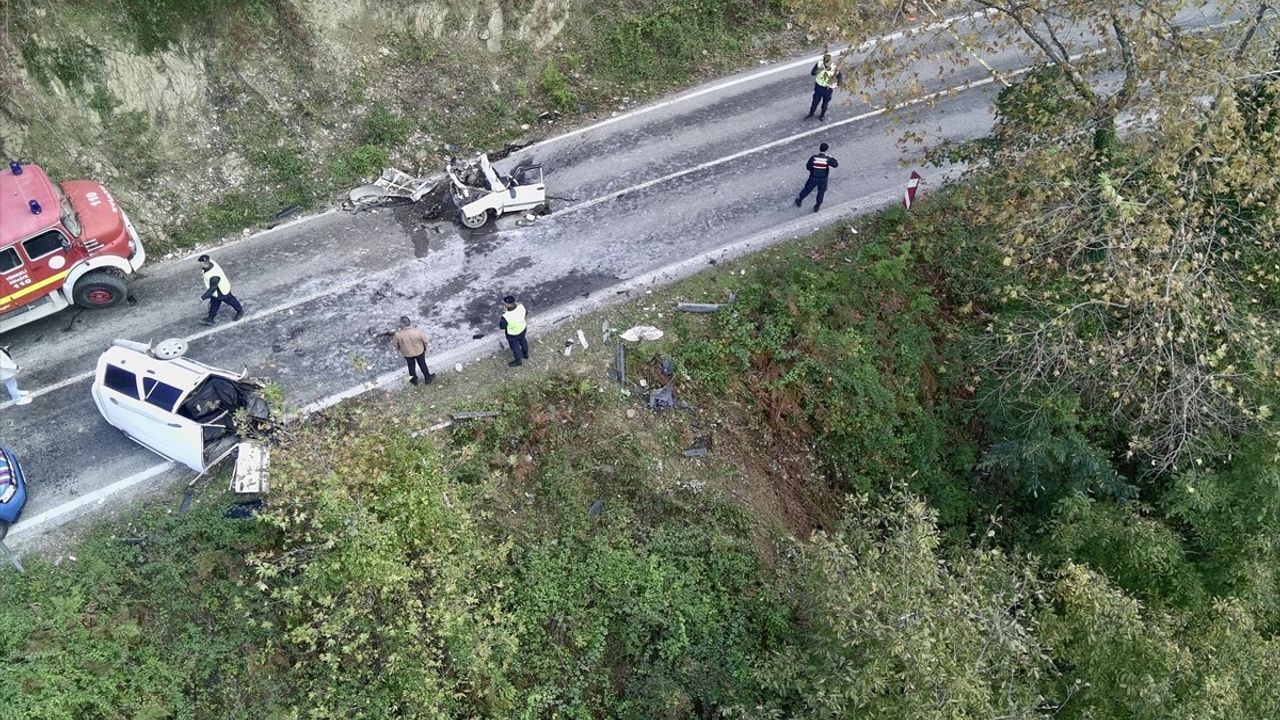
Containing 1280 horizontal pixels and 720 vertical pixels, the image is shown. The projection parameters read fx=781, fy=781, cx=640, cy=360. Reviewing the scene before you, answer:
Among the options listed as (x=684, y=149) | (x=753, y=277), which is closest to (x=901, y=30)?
(x=684, y=149)

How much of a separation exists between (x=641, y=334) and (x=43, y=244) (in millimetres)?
9580

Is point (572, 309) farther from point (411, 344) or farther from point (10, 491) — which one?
point (10, 491)

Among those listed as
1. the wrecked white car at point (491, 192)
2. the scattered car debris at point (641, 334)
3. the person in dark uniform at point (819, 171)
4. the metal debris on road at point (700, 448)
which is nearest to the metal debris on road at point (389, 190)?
the wrecked white car at point (491, 192)

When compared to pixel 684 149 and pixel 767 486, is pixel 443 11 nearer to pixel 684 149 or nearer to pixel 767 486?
pixel 684 149

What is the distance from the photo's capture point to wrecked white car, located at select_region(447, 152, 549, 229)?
14898mm

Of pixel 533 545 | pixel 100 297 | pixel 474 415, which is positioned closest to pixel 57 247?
pixel 100 297

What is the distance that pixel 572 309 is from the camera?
13.8m

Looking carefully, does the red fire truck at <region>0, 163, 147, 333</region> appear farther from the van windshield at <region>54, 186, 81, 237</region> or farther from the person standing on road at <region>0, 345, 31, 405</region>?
the person standing on road at <region>0, 345, 31, 405</region>

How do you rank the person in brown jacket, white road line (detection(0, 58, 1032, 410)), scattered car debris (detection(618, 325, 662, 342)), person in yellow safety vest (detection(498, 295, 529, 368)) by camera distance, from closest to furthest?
the person in brown jacket
person in yellow safety vest (detection(498, 295, 529, 368))
white road line (detection(0, 58, 1032, 410))
scattered car debris (detection(618, 325, 662, 342))

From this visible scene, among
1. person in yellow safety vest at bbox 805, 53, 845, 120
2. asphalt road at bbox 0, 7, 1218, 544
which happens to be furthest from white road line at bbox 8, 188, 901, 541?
person in yellow safety vest at bbox 805, 53, 845, 120

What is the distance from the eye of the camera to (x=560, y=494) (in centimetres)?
1180

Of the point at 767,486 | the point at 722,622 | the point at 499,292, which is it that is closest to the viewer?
the point at 722,622

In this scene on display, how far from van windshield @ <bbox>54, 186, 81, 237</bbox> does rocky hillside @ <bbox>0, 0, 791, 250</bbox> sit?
1.88 metres

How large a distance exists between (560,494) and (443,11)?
38.2 ft
